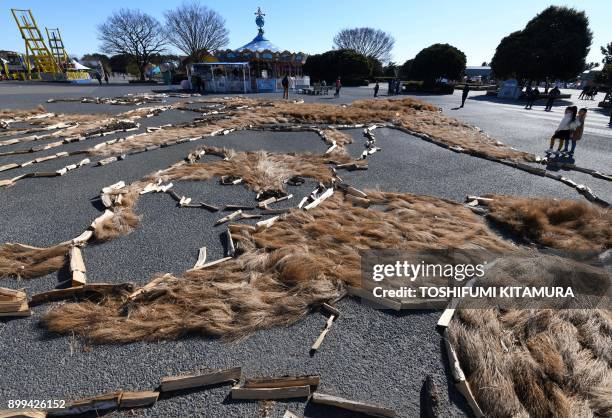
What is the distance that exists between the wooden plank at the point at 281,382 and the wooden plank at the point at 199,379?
0.42ft

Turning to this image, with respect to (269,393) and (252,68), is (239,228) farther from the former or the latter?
(252,68)

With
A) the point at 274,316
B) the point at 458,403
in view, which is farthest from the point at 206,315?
the point at 458,403

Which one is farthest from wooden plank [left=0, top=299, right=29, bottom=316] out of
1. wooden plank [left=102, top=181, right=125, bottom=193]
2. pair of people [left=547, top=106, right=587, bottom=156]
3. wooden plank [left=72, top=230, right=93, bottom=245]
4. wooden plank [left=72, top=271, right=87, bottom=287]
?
pair of people [left=547, top=106, right=587, bottom=156]

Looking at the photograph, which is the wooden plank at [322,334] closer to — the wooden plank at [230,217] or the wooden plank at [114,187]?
the wooden plank at [230,217]

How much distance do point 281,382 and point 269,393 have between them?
12 cm

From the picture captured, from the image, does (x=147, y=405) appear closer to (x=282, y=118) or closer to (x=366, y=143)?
(x=366, y=143)

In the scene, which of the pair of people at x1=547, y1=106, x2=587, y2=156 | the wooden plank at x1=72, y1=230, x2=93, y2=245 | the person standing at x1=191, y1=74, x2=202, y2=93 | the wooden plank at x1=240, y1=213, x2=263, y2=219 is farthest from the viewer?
the person standing at x1=191, y1=74, x2=202, y2=93

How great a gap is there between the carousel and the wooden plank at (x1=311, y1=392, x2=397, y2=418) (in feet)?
94.1

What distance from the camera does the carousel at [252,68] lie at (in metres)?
28.5

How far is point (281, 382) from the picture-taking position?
2.32 meters

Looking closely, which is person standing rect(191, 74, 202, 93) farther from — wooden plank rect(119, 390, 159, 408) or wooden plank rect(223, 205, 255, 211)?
wooden plank rect(119, 390, 159, 408)

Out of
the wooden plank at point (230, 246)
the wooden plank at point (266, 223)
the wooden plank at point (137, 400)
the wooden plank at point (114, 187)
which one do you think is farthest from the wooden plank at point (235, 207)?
the wooden plank at point (137, 400)

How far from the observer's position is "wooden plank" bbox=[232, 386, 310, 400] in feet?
7.38

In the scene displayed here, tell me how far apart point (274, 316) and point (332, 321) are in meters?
0.58
